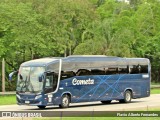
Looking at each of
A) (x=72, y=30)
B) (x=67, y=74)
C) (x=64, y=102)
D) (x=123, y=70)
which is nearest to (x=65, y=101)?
(x=64, y=102)

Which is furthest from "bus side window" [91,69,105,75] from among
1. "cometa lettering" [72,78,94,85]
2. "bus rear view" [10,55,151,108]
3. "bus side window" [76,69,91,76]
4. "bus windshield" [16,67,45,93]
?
"bus windshield" [16,67,45,93]

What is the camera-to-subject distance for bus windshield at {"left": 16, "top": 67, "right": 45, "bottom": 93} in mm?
28547

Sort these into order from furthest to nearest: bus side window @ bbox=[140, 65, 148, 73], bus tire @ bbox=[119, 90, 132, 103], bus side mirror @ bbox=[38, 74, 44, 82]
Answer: bus side window @ bbox=[140, 65, 148, 73] < bus tire @ bbox=[119, 90, 132, 103] < bus side mirror @ bbox=[38, 74, 44, 82]

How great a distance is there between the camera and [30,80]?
28.8m

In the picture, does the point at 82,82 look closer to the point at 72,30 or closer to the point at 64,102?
the point at 64,102

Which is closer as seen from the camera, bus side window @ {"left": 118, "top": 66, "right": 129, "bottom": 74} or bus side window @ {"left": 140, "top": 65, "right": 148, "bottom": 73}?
bus side window @ {"left": 118, "top": 66, "right": 129, "bottom": 74}

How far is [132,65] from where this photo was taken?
115ft

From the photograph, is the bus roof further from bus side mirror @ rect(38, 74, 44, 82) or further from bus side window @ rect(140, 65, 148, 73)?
bus side mirror @ rect(38, 74, 44, 82)

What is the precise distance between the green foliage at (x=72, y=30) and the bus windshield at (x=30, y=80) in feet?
75.7

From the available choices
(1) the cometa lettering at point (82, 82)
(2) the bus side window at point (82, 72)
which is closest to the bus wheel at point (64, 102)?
(1) the cometa lettering at point (82, 82)

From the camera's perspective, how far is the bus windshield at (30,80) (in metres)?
28.5

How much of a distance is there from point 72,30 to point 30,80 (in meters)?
33.1

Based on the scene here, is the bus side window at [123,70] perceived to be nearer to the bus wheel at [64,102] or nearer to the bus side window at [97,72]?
the bus side window at [97,72]

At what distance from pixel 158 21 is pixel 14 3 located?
27160 millimetres
